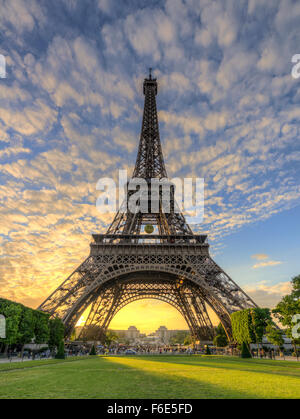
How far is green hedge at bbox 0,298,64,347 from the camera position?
2764 centimetres

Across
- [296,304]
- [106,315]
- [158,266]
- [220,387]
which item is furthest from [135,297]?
[220,387]

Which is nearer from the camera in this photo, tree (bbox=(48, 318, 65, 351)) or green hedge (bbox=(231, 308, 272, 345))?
green hedge (bbox=(231, 308, 272, 345))

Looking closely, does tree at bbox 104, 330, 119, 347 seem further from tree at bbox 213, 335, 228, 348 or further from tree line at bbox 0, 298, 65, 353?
tree line at bbox 0, 298, 65, 353

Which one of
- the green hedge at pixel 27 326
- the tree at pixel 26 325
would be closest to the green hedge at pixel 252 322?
the green hedge at pixel 27 326

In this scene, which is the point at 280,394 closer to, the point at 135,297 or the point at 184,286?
the point at 184,286

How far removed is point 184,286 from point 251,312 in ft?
58.0

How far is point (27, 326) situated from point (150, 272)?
19.9 m

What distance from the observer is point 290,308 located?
26.3 meters

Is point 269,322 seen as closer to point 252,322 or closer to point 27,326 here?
point 252,322

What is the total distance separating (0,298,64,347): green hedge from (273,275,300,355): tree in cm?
2580

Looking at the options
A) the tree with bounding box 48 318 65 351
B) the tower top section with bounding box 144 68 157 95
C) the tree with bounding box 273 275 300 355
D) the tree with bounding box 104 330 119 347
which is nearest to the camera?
the tree with bounding box 273 275 300 355

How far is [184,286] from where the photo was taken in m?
47.9

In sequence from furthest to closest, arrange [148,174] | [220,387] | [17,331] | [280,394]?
1. [148,174]
2. [17,331]
3. [220,387]
4. [280,394]

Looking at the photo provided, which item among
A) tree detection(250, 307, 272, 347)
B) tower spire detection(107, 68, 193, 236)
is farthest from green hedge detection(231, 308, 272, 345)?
tower spire detection(107, 68, 193, 236)
